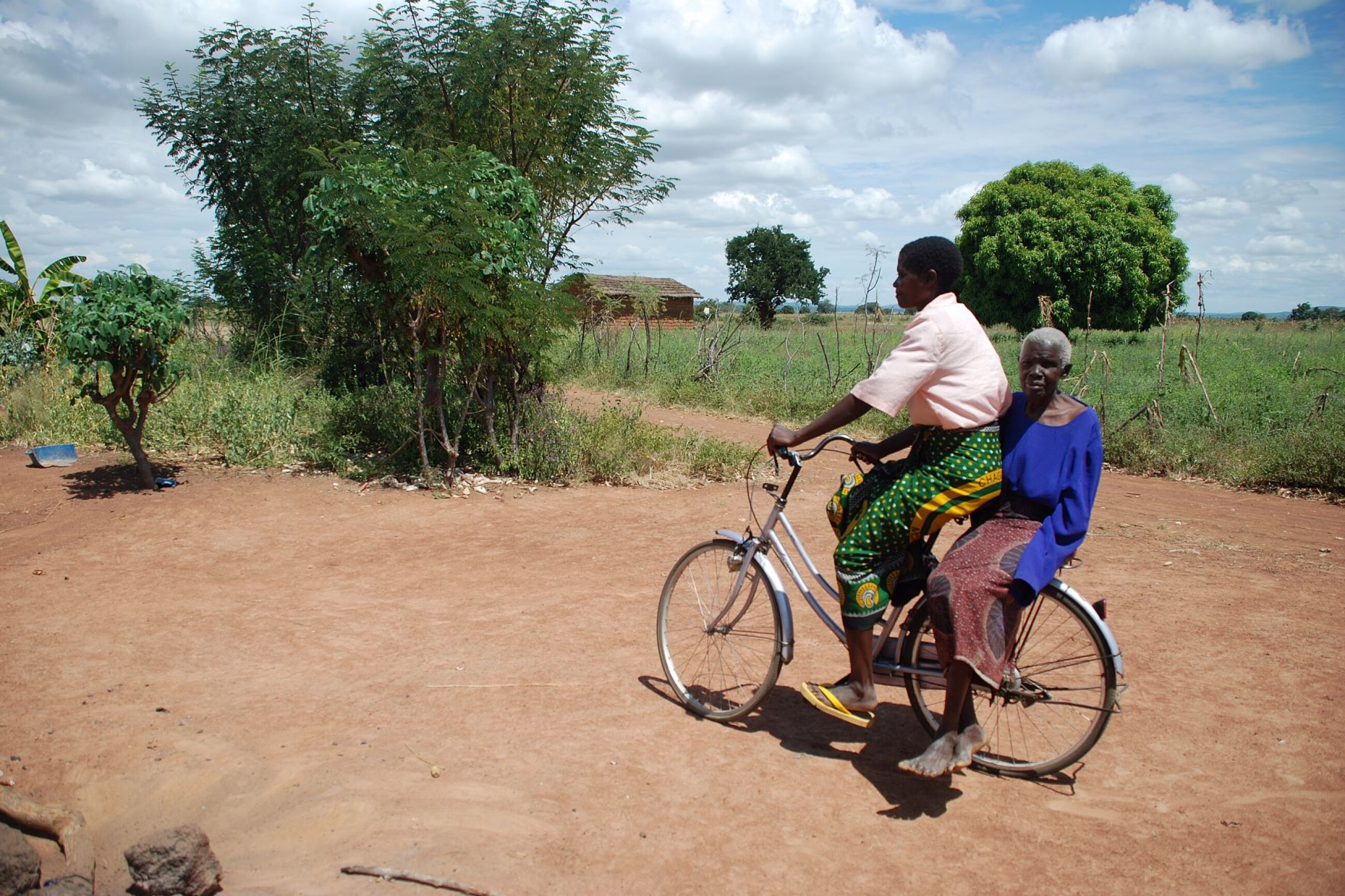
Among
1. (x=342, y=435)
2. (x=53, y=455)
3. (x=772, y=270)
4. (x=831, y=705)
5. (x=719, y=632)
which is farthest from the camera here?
(x=772, y=270)

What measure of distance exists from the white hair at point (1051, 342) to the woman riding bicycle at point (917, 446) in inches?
5.3

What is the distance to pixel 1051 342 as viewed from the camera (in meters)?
3.15

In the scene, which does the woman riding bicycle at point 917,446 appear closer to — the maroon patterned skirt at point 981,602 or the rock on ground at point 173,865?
the maroon patterned skirt at point 981,602

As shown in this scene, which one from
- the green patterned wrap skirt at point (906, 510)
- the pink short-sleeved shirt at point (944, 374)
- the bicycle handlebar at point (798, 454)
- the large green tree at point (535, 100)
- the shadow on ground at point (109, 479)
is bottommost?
the shadow on ground at point (109, 479)

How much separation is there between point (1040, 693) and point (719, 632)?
1.30 metres

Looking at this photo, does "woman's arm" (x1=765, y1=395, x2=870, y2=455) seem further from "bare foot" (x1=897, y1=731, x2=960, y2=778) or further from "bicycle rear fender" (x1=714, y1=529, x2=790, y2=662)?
"bare foot" (x1=897, y1=731, x2=960, y2=778)

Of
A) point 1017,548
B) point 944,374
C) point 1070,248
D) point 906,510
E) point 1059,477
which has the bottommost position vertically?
point 1017,548

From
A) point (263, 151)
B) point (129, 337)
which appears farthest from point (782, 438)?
point (263, 151)

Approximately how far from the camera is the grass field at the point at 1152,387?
9906 mm

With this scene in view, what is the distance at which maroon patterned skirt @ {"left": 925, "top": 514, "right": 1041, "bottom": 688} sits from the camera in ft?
10.2

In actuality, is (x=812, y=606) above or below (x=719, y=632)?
above

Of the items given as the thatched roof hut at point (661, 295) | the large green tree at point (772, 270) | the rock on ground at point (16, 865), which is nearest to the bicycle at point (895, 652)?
the rock on ground at point (16, 865)

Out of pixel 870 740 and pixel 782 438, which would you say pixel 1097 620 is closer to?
pixel 870 740

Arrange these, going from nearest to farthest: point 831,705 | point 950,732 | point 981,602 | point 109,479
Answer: point 981,602, point 950,732, point 831,705, point 109,479
